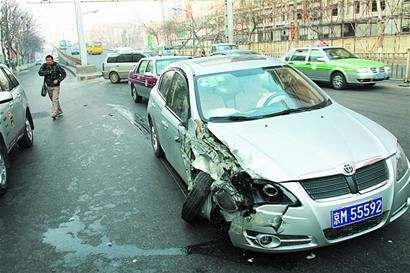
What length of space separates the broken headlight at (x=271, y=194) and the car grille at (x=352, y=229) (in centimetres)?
36

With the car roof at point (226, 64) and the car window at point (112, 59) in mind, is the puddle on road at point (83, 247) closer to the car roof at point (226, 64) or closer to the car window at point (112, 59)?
the car roof at point (226, 64)

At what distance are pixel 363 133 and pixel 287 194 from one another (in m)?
1.13

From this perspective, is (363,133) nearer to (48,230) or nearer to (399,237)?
(399,237)

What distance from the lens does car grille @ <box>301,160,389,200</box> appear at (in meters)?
3.28

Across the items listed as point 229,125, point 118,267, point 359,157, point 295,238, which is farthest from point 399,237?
point 118,267

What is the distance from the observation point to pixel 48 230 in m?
4.46

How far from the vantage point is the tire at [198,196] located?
150 inches

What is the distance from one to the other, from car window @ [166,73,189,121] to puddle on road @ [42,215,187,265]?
1.46 m

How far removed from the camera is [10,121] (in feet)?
22.1

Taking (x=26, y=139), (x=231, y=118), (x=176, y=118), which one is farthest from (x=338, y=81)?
(x=231, y=118)

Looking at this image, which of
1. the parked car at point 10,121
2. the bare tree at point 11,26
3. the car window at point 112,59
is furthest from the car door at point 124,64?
the bare tree at point 11,26

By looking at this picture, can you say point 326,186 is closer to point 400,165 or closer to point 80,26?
point 400,165

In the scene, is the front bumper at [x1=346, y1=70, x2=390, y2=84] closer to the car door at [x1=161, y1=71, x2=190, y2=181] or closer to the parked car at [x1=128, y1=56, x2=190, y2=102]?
the parked car at [x1=128, y1=56, x2=190, y2=102]

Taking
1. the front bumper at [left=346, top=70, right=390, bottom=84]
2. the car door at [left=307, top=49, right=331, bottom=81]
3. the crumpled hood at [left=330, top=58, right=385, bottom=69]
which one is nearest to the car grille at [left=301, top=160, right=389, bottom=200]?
the front bumper at [left=346, top=70, right=390, bottom=84]
